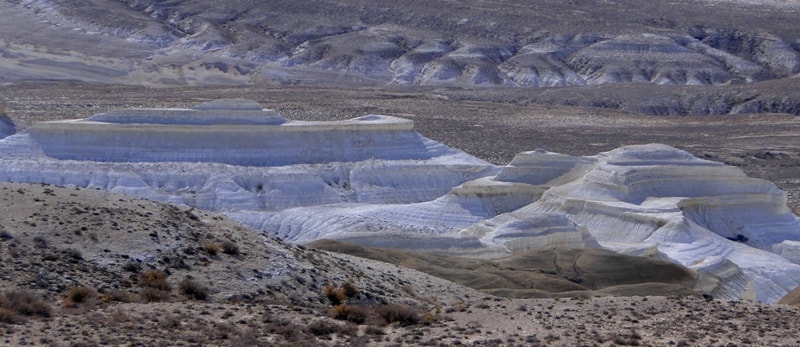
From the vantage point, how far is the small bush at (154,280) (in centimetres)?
2102

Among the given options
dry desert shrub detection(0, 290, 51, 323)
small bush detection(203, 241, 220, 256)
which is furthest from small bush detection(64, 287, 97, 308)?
small bush detection(203, 241, 220, 256)

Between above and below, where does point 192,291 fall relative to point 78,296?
below

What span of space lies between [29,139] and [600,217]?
18939mm

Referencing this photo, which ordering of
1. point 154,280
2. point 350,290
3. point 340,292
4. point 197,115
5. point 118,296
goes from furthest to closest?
point 197,115 < point 350,290 < point 340,292 < point 154,280 < point 118,296

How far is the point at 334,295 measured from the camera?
22422mm

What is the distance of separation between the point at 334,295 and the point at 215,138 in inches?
1057

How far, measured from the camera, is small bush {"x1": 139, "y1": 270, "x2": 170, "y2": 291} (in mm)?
21016

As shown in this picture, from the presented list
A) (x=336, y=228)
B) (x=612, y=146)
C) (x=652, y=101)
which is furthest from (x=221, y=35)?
(x=336, y=228)

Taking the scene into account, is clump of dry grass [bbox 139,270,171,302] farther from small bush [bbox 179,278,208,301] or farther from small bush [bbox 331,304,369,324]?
small bush [bbox 331,304,369,324]

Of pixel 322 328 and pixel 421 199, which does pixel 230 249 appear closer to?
pixel 322 328

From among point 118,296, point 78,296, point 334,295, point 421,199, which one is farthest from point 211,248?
point 421,199

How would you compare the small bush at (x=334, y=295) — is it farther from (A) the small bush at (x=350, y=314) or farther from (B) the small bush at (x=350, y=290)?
(A) the small bush at (x=350, y=314)

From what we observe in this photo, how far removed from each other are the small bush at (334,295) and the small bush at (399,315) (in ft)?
5.11

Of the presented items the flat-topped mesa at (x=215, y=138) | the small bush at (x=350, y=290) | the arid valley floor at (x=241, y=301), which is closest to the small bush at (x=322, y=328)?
the arid valley floor at (x=241, y=301)
